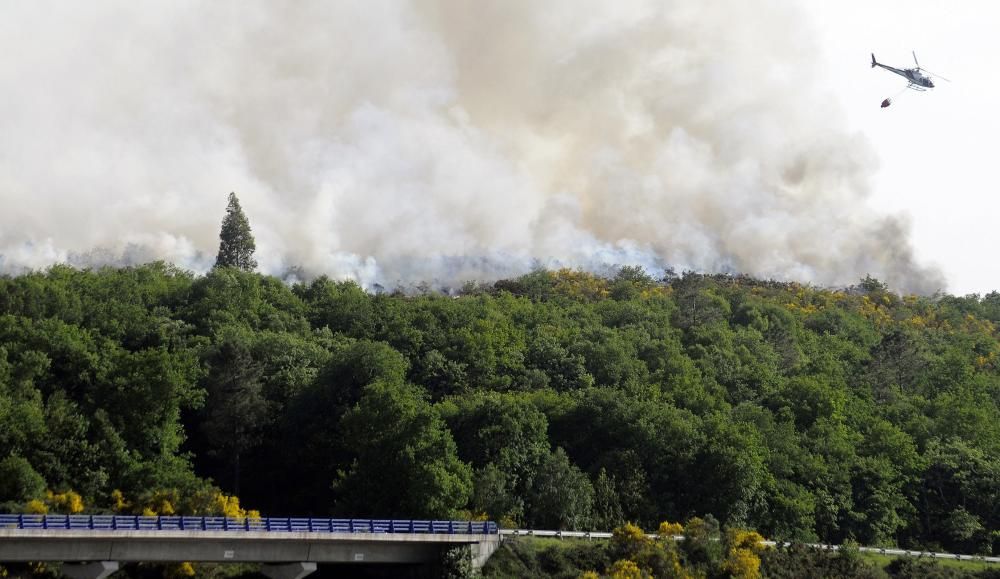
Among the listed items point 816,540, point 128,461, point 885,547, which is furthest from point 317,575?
point 885,547

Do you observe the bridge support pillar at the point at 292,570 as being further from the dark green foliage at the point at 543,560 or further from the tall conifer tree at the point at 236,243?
the tall conifer tree at the point at 236,243

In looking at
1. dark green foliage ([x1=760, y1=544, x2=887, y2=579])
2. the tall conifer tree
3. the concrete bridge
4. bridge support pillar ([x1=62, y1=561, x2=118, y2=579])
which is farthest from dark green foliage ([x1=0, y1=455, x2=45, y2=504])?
the tall conifer tree

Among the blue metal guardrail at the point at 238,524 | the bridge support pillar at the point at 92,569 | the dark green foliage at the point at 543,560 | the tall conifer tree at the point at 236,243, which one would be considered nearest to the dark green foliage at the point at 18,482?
the bridge support pillar at the point at 92,569

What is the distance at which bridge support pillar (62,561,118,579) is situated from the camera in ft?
194

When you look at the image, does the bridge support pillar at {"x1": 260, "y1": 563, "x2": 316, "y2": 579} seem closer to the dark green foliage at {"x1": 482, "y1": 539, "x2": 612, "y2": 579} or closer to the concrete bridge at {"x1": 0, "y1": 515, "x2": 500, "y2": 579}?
the concrete bridge at {"x1": 0, "y1": 515, "x2": 500, "y2": 579}

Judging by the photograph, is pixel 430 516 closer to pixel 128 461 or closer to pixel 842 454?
pixel 128 461

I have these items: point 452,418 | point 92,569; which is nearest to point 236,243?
point 452,418

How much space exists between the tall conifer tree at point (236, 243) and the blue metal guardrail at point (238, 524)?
73.5m

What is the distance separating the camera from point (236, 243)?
137875mm

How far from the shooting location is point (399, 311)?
376 ft

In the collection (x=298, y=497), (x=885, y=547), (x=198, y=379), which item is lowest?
(x=885, y=547)

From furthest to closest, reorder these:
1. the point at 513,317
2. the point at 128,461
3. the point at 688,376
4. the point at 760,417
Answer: the point at 513,317
the point at 688,376
the point at 760,417
the point at 128,461

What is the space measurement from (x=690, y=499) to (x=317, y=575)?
80.4 feet

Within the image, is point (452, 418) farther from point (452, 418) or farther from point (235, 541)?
point (235, 541)
